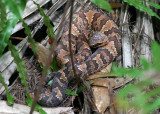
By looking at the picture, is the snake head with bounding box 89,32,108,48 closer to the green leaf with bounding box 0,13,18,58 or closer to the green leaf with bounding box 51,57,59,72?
the green leaf with bounding box 51,57,59,72

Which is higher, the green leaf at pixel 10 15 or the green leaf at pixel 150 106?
the green leaf at pixel 10 15

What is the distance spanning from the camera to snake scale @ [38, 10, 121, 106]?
3.63 meters

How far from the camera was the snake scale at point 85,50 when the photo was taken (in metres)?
3.63

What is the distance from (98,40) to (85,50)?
331 mm

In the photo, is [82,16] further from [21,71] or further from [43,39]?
[21,71]

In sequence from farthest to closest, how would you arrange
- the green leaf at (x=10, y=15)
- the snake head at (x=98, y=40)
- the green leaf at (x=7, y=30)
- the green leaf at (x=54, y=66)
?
the snake head at (x=98, y=40) < the green leaf at (x=54, y=66) < the green leaf at (x=7, y=30) < the green leaf at (x=10, y=15)

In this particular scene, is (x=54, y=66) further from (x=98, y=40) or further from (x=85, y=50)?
(x=98, y=40)

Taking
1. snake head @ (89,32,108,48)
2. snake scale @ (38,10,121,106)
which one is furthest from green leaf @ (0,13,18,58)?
snake head @ (89,32,108,48)

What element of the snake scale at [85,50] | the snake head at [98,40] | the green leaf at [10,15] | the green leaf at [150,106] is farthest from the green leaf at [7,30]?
the snake head at [98,40]

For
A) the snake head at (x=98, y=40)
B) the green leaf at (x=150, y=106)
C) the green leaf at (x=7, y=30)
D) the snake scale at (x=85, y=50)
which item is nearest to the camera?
the green leaf at (x=150, y=106)

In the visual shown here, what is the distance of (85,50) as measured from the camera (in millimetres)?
4355

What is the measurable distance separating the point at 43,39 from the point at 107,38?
1.29 meters

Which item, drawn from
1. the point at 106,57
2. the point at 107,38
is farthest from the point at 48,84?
the point at 107,38

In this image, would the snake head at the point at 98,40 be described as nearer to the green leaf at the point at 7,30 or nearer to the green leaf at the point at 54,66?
the green leaf at the point at 54,66
